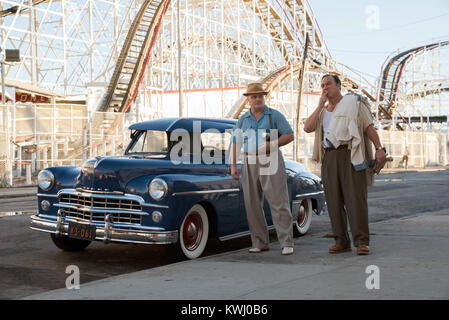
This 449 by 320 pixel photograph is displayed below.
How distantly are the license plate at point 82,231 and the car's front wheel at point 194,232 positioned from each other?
2.89ft

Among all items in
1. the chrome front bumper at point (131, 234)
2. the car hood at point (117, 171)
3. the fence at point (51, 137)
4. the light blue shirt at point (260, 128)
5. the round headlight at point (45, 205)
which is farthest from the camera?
the fence at point (51, 137)

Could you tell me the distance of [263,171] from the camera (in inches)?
257

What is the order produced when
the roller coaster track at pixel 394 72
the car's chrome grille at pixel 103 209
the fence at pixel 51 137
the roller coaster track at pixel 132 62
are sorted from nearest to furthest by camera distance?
the car's chrome grille at pixel 103 209, the fence at pixel 51 137, the roller coaster track at pixel 132 62, the roller coaster track at pixel 394 72

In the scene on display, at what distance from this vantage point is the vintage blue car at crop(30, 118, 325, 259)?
6242 millimetres

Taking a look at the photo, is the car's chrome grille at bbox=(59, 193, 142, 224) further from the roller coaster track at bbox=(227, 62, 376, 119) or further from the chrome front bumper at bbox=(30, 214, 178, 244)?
the roller coaster track at bbox=(227, 62, 376, 119)

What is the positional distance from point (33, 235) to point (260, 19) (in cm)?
3871

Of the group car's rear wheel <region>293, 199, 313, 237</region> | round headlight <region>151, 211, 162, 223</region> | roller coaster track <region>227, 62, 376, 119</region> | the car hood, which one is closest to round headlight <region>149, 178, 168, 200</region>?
round headlight <region>151, 211, 162, 223</region>

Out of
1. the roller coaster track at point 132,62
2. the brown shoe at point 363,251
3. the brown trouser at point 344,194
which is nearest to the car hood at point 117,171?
the brown trouser at point 344,194

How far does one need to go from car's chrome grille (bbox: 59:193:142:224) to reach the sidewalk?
0.81 m

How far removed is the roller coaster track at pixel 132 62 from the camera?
101 ft

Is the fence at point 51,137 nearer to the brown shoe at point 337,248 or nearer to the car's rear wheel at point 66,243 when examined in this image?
the car's rear wheel at point 66,243

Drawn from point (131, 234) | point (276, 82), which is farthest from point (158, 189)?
point (276, 82)

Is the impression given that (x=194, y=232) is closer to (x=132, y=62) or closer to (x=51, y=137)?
(x=51, y=137)

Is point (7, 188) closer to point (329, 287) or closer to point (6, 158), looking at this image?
point (6, 158)
